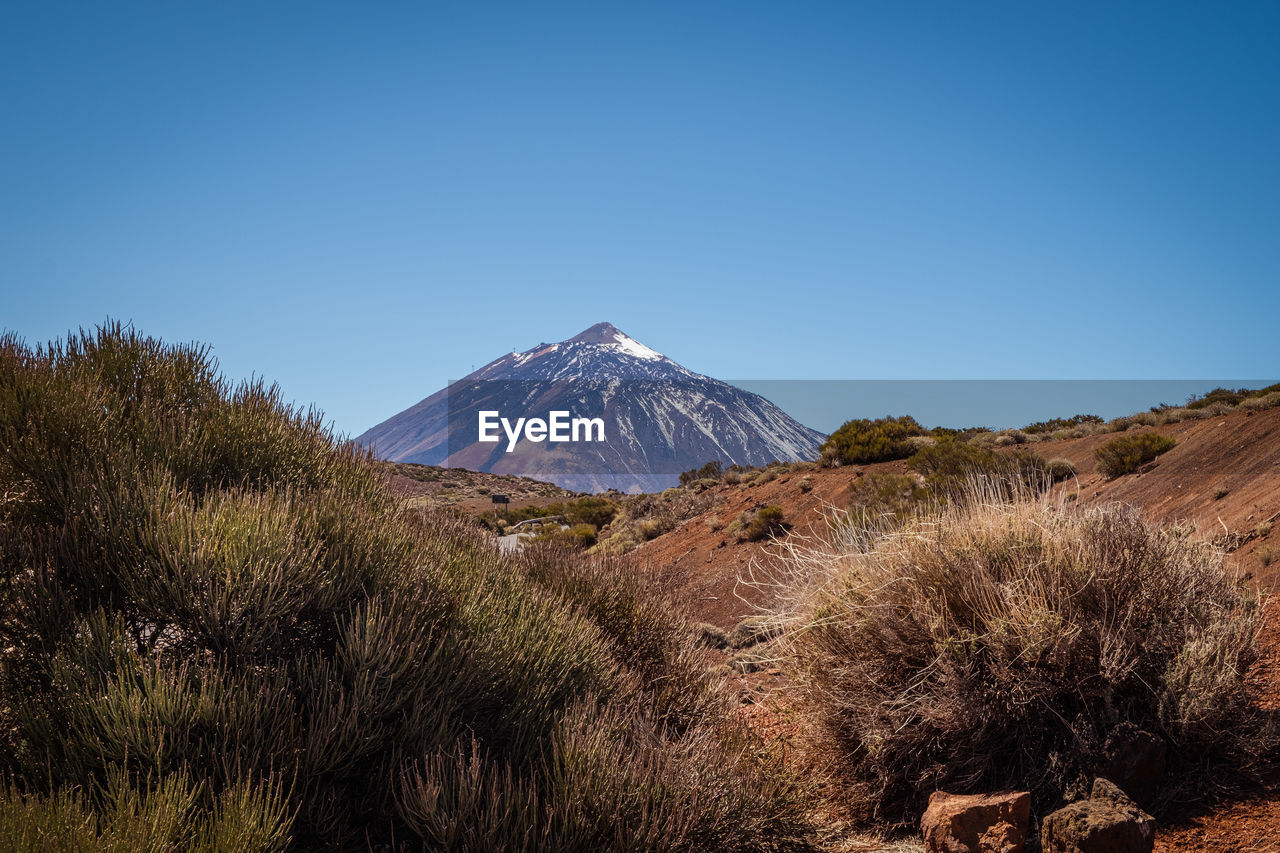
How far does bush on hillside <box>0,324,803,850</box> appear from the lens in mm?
2801

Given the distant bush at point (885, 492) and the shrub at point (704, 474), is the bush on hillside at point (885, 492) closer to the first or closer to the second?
the distant bush at point (885, 492)

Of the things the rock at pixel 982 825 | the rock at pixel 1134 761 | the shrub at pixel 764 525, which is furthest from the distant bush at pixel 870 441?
the rock at pixel 982 825

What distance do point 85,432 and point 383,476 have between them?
2.60 m

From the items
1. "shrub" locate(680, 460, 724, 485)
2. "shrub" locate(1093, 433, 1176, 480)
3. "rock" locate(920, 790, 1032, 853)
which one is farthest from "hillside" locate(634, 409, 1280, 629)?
"shrub" locate(680, 460, 724, 485)

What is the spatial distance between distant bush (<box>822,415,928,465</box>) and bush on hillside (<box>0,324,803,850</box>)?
47.6ft

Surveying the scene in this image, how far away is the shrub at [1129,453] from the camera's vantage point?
13.4m

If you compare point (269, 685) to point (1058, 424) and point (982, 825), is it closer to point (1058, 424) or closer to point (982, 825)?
point (982, 825)

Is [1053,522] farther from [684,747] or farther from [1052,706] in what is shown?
[684,747]

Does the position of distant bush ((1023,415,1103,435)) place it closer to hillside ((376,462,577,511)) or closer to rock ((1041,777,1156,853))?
rock ((1041,777,1156,853))

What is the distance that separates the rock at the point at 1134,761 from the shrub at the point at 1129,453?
1110 cm

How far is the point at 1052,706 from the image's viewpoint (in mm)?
4242

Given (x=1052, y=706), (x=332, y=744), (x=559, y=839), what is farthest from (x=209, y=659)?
(x=1052, y=706)

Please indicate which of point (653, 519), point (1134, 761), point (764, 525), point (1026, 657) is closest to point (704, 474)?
point (653, 519)

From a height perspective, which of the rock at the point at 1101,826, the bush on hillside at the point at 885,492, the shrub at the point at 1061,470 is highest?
the shrub at the point at 1061,470
